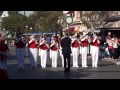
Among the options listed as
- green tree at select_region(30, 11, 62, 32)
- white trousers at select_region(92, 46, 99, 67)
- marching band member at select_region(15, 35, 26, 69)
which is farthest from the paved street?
green tree at select_region(30, 11, 62, 32)

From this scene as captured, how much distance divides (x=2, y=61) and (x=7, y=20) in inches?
3644

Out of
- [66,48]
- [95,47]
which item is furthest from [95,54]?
[66,48]

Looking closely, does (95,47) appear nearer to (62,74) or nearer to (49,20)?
(62,74)

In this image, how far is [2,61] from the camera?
18828mm

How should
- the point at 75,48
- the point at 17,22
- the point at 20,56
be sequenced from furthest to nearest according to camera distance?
the point at 17,22 < the point at 75,48 < the point at 20,56

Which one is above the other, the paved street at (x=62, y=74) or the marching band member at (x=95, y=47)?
the marching band member at (x=95, y=47)

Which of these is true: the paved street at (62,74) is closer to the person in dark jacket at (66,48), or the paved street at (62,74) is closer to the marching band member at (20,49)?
the person in dark jacket at (66,48)

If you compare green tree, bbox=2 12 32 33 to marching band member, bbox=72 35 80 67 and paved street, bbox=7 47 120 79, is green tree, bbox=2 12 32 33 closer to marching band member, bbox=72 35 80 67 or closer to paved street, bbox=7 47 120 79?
marching band member, bbox=72 35 80 67

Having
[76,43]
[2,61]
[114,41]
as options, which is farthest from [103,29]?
[2,61]

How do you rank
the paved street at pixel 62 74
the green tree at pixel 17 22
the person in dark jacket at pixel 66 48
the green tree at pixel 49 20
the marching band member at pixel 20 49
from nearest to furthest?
the paved street at pixel 62 74 → the person in dark jacket at pixel 66 48 → the marching band member at pixel 20 49 → the green tree at pixel 49 20 → the green tree at pixel 17 22

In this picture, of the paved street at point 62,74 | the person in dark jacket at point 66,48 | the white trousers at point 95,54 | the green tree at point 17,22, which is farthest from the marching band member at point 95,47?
the green tree at point 17,22
